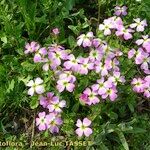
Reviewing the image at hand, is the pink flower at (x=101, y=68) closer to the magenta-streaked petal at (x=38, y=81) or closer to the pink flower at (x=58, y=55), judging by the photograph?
the pink flower at (x=58, y=55)

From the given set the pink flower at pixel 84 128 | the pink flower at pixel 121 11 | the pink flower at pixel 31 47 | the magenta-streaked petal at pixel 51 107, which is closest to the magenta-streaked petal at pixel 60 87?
the magenta-streaked petal at pixel 51 107

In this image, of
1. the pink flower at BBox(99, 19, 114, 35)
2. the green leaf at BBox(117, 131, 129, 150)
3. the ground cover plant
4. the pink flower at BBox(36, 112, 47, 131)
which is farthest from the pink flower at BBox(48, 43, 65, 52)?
the green leaf at BBox(117, 131, 129, 150)

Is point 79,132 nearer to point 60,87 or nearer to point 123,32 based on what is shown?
point 60,87

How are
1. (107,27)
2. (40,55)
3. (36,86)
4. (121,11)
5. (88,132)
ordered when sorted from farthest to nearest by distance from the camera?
(121,11) → (107,27) → (40,55) → (36,86) → (88,132)

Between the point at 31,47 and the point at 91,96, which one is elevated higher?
the point at 31,47

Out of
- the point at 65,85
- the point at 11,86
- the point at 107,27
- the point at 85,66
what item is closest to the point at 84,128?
the point at 65,85

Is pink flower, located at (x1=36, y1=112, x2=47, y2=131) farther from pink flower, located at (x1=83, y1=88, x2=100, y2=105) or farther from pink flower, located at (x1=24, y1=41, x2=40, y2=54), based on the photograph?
pink flower, located at (x1=24, y1=41, x2=40, y2=54)
